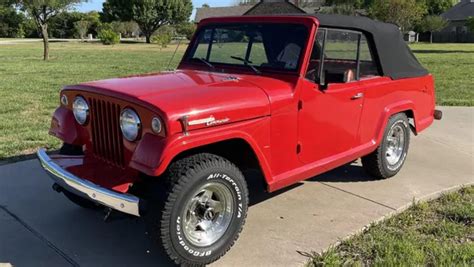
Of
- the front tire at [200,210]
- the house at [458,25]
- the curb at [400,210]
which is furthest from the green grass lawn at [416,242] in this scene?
the house at [458,25]

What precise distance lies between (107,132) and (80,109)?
14.6 inches

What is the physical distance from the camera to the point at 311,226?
4.07 meters

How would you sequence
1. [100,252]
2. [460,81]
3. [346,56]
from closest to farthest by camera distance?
[100,252], [346,56], [460,81]

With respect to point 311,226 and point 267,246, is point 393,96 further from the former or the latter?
point 267,246

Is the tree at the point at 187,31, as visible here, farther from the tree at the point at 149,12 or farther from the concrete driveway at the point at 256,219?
the tree at the point at 149,12

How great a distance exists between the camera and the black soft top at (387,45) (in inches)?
182

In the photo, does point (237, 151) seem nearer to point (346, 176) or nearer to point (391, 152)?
point (346, 176)

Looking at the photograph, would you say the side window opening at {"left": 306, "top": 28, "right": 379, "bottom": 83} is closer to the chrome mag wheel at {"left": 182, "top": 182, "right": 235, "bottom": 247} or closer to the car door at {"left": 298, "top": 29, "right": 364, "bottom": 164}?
the car door at {"left": 298, "top": 29, "right": 364, "bottom": 164}

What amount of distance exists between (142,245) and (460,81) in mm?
12998

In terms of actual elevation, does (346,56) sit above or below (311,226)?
above

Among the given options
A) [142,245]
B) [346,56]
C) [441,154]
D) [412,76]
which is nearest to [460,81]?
[441,154]

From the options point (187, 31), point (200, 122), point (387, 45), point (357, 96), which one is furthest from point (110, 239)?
point (187, 31)

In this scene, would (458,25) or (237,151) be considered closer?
(237,151)

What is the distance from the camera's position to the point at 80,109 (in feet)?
12.3
